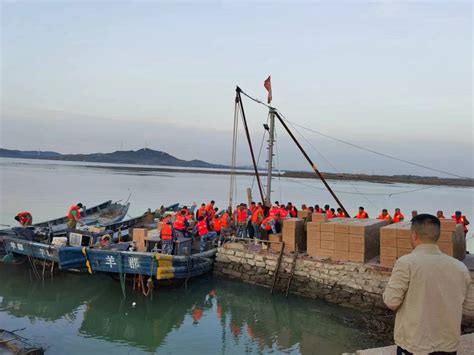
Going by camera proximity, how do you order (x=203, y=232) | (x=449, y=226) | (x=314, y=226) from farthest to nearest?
(x=203, y=232)
(x=314, y=226)
(x=449, y=226)

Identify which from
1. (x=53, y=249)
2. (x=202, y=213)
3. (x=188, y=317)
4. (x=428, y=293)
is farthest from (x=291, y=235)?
(x=428, y=293)

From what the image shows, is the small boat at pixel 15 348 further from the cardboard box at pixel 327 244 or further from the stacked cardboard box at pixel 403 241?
the stacked cardboard box at pixel 403 241

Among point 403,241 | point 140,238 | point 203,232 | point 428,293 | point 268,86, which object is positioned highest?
point 268,86

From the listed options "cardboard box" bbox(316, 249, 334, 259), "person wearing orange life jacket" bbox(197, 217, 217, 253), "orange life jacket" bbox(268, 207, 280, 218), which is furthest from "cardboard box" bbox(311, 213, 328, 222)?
"person wearing orange life jacket" bbox(197, 217, 217, 253)

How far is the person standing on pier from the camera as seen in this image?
→ 3.00 metres

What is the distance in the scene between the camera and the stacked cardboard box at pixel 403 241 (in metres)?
10.7

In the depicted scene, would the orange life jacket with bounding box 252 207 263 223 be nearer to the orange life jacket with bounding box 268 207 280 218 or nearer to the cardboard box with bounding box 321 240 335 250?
the orange life jacket with bounding box 268 207 280 218

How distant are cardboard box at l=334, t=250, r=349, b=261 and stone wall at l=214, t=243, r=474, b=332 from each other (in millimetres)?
186

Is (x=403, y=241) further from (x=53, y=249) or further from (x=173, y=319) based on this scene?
(x=53, y=249)

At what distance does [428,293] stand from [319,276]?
973 centimetres

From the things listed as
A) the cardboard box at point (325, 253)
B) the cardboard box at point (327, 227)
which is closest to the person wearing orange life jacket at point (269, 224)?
the cardboard box at point (325, 253)

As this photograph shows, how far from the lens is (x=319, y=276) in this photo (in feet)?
40.7

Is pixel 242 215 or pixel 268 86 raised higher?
pixel 268 86

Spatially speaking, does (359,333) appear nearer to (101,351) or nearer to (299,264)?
(299,264)
